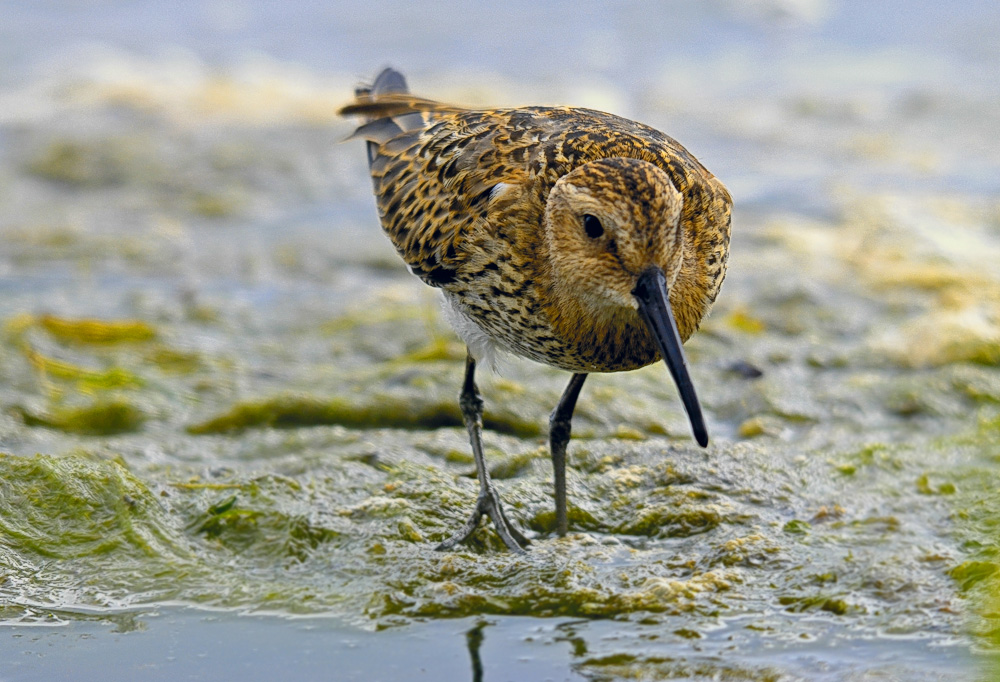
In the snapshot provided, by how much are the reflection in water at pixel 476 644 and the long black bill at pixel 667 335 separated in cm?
104

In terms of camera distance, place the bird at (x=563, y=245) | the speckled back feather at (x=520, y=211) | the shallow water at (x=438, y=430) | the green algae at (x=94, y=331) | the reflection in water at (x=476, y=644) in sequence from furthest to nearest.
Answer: the green algae at (x=94, y=331), the speckled back feather at (x=520, y=211), the shallow water at (x=438, y=430), the bird at (x=563, y=245), the reflection in water at (x=476, y=644)

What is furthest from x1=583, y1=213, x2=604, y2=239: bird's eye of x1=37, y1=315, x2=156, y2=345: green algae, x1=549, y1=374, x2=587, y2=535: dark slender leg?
x1=37, y1=315, x2=156, y2=345: green algae

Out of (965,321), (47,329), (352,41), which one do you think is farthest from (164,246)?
(352,41)

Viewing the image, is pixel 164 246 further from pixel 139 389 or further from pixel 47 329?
pixel 139 389

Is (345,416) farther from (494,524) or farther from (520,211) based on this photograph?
(520,211)

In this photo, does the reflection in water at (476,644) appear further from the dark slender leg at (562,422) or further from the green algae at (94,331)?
the green algae at (94,331)

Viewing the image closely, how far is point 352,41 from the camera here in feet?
58.4

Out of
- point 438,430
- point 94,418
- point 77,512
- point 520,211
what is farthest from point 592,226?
point 94,418

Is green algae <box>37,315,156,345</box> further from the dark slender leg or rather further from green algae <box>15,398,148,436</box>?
the dark slender leg

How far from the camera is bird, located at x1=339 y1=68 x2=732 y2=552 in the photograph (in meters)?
4.13

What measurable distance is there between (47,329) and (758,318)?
465 cm

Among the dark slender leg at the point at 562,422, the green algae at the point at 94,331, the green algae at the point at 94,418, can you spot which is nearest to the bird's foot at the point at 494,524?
the dark slender leg at the point at 562,422

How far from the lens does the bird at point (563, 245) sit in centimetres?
413

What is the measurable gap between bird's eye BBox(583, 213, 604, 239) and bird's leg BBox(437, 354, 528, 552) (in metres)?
1.41
